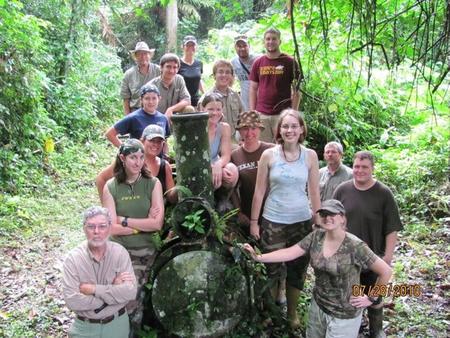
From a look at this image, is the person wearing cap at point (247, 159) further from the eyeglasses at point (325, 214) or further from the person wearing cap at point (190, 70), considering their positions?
the person wearing cap at point (190, 70)

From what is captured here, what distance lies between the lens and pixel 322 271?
3.84 m

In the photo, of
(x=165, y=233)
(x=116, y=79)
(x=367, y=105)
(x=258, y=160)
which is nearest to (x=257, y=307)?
(x=165, y=233)

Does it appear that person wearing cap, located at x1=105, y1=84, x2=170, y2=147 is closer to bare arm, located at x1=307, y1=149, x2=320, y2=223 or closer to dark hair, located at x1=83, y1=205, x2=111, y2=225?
dark hair, located at x1=83, y1=205, x2=111, y2=225

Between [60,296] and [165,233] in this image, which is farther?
[60,296]

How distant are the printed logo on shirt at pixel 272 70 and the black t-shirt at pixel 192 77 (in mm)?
1510

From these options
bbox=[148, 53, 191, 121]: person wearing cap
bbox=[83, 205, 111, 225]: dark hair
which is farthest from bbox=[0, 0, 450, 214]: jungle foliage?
bbox=[83, 205, 111, 225]: dark hair

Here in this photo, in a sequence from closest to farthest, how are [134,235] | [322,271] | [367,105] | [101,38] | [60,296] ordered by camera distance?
[322,271]
[134,235]
[60,296]
[367,105]
[101,38]

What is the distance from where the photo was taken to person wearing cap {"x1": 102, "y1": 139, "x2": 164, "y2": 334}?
4094 mm

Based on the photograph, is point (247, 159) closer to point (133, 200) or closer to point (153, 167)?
point (153, 167)

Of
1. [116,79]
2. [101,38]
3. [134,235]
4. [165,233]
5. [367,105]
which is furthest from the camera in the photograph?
[101,38]

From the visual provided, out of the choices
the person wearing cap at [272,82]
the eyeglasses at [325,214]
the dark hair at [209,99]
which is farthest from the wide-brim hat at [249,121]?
the eyeglasses at [325,214]

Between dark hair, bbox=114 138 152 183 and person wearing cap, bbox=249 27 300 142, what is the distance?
242 centimetres

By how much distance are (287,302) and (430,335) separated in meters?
1.61

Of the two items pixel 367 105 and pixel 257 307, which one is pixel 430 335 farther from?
pixel 367 105
